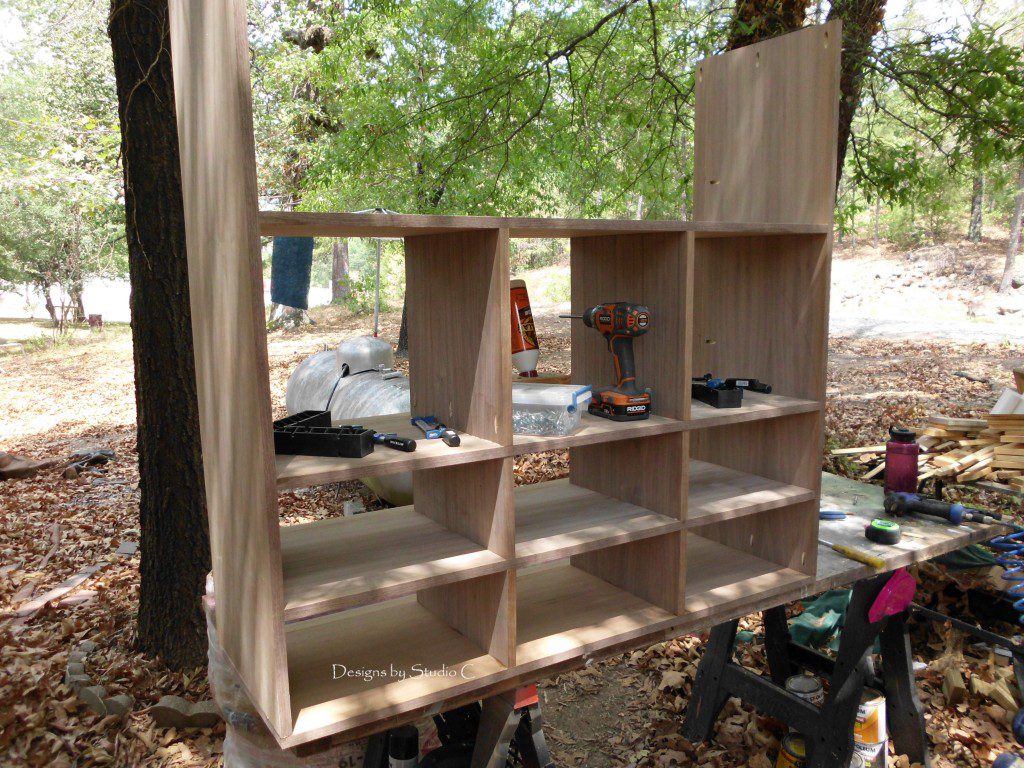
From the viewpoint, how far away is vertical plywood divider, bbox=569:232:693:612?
2135mm

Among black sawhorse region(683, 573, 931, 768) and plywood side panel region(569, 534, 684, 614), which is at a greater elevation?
plywood side panel region(569, 534, 684, 614)

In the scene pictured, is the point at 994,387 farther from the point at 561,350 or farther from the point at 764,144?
the point at 764,144

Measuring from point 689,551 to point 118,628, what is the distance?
334 cm

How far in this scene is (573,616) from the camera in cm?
221

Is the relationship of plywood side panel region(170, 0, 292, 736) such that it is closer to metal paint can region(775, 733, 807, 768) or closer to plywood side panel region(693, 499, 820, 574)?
plywood side panel region(693, 499, 820, 574)

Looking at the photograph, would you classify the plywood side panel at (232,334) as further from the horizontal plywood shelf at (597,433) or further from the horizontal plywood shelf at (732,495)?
the horizontal plywood shelf at (732,495)

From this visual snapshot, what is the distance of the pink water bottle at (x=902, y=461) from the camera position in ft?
10.4

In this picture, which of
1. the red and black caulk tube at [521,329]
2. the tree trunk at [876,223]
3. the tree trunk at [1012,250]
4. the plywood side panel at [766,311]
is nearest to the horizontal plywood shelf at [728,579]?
the plywood side panel at [766,311]

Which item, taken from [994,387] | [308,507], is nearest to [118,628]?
[308,507]

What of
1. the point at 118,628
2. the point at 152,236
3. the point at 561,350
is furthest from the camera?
the point at 561,350

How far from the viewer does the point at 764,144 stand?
2566 mm

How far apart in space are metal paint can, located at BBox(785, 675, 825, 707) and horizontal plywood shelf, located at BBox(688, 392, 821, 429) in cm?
149

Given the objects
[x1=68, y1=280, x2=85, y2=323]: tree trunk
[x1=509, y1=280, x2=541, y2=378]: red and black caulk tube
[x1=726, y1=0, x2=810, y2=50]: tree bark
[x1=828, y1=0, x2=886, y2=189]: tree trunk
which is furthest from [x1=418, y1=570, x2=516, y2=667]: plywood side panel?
[x1=68, y1=280, x2=85, y2=323]: tree trunk

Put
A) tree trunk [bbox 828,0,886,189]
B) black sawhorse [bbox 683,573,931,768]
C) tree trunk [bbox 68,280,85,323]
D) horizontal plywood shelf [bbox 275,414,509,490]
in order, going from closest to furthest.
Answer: horizontal plywood shelf [bbox 275,414,509,490], black sawhorse [bbox 683,573,931,768], tree trunk [bbox 828,0,886,189], tree trunk [bbox 68,280,85,323]
